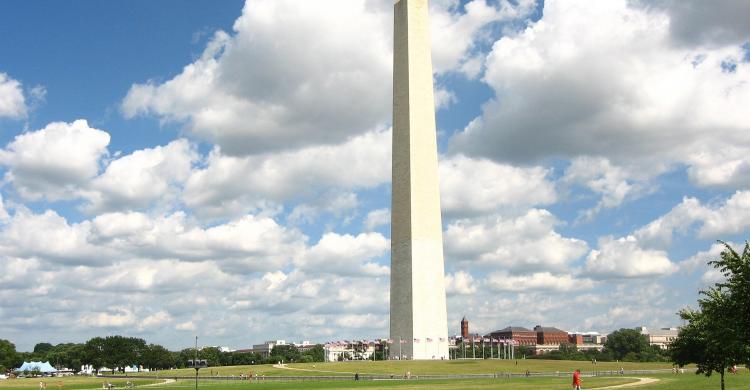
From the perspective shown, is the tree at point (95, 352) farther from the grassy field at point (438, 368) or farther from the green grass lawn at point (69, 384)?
the grassy field at point (438, 368)

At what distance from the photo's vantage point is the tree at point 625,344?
517 feet

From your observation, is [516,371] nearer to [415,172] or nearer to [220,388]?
[415,172]

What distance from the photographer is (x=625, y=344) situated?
159m

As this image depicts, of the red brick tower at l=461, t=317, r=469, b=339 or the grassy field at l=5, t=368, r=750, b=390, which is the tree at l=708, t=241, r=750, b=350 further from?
the red brick tower at l=461, t=317, r=469, b=339

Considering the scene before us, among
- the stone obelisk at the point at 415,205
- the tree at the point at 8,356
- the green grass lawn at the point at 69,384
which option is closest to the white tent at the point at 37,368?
the tree at the point at 8,356

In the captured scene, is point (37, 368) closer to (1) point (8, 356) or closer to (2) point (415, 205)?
(1) point (8, 356)

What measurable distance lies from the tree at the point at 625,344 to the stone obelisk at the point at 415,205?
75.1m

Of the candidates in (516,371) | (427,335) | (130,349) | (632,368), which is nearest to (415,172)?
(427,335)

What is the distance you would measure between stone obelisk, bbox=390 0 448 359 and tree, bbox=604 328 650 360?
75.1 m

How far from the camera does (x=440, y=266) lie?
96188 millimetres

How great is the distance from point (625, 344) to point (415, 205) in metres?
86.2

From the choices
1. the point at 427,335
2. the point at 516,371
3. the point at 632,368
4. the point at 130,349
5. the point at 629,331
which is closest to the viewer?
the point at 516,371

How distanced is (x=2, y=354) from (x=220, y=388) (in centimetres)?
10063

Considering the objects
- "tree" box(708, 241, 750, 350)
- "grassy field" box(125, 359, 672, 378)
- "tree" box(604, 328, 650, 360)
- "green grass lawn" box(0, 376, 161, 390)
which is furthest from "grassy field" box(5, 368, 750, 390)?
"tree" box(604, 328, 650, 360)
